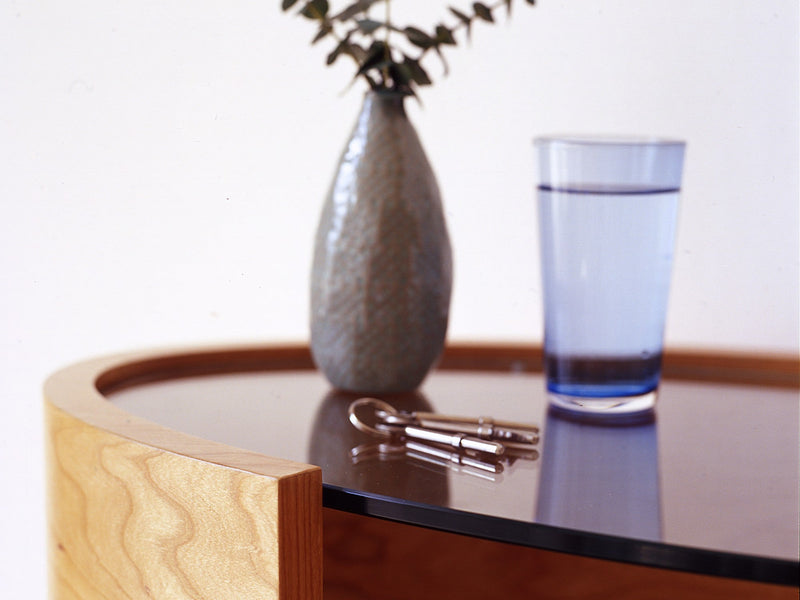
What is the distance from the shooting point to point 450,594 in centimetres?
68

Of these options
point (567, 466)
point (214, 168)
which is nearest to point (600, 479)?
point (567, 466)

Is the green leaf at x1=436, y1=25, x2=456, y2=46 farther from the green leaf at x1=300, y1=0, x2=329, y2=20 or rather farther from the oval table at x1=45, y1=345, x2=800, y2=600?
the oval table at x1=45, y1=345, x2=800, y2=600

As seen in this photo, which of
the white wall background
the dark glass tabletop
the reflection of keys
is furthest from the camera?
the white wall background

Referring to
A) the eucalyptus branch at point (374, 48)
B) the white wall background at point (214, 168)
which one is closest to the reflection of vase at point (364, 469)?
the eucalyptus branch at point (374, 48)

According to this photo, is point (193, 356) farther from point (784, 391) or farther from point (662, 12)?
point (662, 12)

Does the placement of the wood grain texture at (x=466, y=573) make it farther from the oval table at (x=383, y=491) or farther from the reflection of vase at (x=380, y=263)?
the reflection of vase at (x=380, y=263)

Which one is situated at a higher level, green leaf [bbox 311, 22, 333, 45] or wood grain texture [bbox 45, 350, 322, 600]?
green leaf [bbox 311, 22, 333, 45]

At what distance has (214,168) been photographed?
3.87 feet

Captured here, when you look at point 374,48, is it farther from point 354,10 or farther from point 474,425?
point 474,425

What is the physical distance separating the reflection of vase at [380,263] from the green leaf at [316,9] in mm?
66

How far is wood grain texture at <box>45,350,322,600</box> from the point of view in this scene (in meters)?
0.39

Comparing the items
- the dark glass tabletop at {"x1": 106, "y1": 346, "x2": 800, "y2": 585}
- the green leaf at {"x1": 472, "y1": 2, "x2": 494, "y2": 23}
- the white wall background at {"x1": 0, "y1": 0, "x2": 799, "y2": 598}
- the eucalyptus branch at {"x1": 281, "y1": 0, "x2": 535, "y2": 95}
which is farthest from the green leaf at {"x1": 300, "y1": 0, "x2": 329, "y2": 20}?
the white wall background at {"x1": 0, "y1": 0, "x2": 799, "y2": 598}

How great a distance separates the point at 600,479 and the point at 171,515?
7.9 inches

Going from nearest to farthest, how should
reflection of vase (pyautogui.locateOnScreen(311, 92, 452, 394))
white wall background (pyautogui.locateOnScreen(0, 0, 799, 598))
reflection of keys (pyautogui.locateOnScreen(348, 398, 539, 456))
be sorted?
reflection of keys (pyautogui.locateOnScreen(348, 398, 539, 456)) < reflection of vase (pyautogui.locateOnScreen(311, 92, 452, 394)) < white wall background (pyautogui.locateOnScreen(0, 0, 799, 598))
